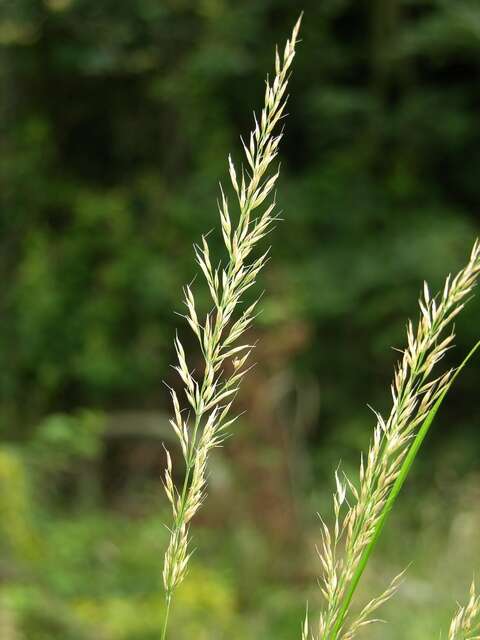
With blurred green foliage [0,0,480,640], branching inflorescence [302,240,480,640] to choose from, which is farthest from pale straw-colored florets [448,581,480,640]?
blurred green foliage [0,0,480,640]

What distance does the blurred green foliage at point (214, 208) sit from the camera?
5.61m

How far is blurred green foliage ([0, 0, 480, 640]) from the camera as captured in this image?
5.61m

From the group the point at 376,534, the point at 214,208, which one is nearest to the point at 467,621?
the point at 376,534

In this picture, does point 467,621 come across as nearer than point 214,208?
Yes

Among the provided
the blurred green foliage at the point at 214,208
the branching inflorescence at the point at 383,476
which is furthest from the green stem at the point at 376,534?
the blurred green foliage at the point at 214,208

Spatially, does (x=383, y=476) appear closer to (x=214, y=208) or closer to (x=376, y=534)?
(x=376, y=534)

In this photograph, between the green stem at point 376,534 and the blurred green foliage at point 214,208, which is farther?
the blurred green foliage at point 214,208

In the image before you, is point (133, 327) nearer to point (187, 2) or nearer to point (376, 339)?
point (376, 339)

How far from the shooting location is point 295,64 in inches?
271

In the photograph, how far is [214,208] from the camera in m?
6.42

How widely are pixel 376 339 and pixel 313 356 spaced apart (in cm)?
73

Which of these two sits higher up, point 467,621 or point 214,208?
point 467,621

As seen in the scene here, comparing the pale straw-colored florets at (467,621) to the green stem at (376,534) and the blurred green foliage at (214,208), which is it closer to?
the green stem at (376,534)

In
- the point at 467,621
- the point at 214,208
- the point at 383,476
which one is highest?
the point at 383,476
